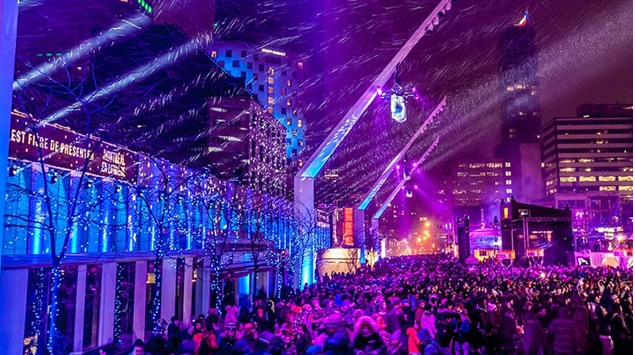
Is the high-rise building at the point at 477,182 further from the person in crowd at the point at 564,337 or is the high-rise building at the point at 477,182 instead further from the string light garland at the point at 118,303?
the person in crowd at the point at 564,337

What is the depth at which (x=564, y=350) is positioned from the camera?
31.2ft

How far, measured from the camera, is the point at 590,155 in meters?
132

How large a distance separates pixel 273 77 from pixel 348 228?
54974 millimetres

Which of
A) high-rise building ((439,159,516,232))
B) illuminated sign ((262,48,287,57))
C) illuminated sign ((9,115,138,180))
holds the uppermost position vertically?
illuminated sign ((262,48,287,57))

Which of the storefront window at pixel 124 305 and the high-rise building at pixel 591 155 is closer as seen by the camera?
the storefront window at pixel 124 305

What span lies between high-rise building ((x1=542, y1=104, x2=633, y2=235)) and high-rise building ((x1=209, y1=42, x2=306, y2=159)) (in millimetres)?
64887

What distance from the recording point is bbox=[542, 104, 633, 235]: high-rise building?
429 ft

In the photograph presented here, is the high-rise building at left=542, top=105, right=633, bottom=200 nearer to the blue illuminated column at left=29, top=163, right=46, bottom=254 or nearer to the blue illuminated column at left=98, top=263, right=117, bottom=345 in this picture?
the blue illuminated column at left=98, top=263, right=117, bottom=345

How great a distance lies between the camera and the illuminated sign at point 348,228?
45.0m

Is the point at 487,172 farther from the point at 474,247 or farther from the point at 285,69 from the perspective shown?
the point at 474,247

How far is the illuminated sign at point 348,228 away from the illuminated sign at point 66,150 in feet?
98.4

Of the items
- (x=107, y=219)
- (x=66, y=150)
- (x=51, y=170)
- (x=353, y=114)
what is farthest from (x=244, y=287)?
(x=51, y=170)

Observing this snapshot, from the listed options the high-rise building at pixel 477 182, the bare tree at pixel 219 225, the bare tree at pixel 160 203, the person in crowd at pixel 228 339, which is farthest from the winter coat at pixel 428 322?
the high-rise building at pixel 477 182

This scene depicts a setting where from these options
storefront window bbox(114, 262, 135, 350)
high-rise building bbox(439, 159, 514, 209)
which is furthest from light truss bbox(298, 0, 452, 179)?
high-rise building bbox(439, 159, 514, 209)
